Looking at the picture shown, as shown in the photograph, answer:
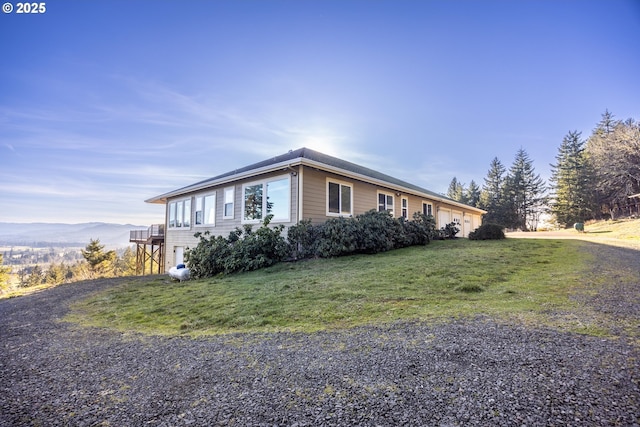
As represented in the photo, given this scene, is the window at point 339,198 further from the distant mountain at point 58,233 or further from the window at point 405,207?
the distant mountain at point 58,233

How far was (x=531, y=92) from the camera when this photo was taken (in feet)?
40.5

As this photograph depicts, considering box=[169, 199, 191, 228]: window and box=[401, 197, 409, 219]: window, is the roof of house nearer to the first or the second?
box=[169, 199, 191, 228]: window

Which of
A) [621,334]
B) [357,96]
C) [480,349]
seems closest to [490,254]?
[621,334]

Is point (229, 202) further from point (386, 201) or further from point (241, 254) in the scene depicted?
point (386, 201)

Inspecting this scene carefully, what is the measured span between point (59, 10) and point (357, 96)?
975cm

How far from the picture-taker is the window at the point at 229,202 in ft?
40.9

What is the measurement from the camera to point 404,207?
1525cm

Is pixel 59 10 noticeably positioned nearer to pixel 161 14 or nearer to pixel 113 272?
pixel 161 14

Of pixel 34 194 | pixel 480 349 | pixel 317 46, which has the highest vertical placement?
pixel 317 46

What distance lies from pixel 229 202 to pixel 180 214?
5.32 metres

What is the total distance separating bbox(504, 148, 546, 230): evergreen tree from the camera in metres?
40.0

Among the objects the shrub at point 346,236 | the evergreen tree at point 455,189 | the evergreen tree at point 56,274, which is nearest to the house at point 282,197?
the shrub at point 346,236

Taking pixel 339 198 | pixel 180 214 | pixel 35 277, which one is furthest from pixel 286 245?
pixel 35 277

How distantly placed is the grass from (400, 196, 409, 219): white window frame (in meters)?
7.52
